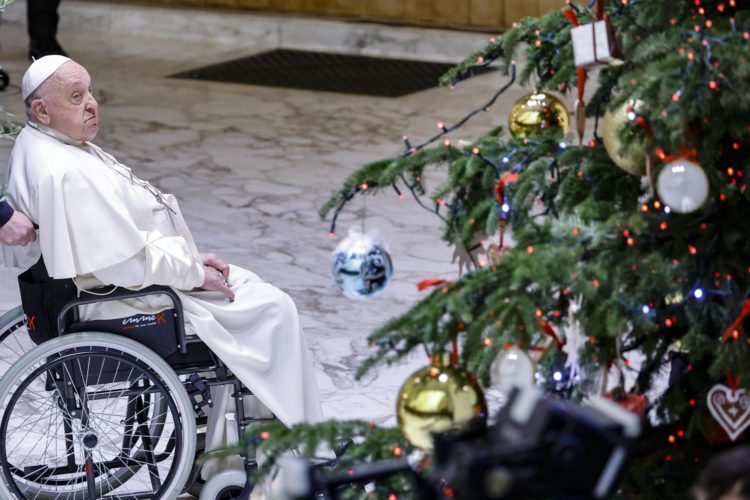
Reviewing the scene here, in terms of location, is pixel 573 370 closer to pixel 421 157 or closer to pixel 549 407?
pixel 421 157

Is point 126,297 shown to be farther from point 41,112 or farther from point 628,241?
point 628,241

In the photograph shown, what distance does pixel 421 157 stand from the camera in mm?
2533

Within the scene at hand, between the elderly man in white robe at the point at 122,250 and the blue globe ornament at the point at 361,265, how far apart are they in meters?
0.63

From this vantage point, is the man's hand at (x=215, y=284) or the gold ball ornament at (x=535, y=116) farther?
the man's hand at (x=215, y=284)

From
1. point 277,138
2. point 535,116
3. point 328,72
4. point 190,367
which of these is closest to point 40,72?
point 190,367

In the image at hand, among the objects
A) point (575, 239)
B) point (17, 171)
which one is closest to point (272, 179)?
point (17, 171)

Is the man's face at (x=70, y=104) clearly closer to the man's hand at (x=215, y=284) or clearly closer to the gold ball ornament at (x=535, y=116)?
the man's hand at (x=215, y=284)

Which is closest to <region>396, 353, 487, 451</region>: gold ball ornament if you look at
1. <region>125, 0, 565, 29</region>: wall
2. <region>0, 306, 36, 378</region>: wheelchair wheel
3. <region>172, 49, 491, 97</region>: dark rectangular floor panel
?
<region>0, 306, 36, 378</region>: wheelchair wheel

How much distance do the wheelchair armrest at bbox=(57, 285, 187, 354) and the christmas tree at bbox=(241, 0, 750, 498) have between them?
0.68m

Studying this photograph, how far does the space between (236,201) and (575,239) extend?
4.10 meters

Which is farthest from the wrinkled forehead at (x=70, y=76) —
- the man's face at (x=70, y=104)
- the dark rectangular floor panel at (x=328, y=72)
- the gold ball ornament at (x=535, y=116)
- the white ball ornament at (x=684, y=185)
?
the dark rectangular floor panel at (x=328, y=72)

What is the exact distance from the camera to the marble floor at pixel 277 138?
16.2 feet

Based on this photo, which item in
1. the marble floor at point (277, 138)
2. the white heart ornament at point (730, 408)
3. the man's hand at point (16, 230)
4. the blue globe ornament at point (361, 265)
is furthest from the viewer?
the marble floor at point (277, 138)

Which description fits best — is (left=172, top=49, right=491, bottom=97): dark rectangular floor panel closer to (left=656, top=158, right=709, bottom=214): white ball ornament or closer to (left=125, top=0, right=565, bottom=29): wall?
(left=125, top=0, right=565, bottom=29): wall
